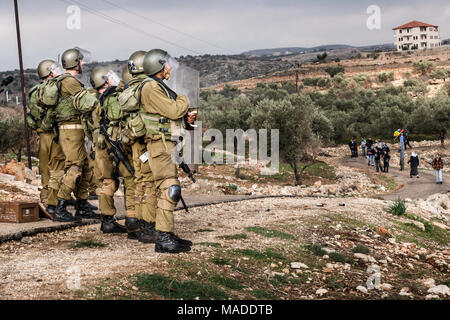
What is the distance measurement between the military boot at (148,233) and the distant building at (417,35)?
136809mm

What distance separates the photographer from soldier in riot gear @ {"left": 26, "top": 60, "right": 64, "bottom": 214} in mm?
9828

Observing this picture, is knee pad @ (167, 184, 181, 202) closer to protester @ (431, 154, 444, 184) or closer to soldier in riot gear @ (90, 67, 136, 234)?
soldier in riot gear @ (90, 67, 136, 234)

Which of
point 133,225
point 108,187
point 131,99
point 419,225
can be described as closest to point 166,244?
point 133,225

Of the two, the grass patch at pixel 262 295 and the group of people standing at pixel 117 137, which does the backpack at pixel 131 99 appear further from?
the grass patch at pixel 262 295

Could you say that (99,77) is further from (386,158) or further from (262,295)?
(386,158)

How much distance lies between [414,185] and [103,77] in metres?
21.5

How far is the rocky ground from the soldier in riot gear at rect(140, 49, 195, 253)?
35 centimetres

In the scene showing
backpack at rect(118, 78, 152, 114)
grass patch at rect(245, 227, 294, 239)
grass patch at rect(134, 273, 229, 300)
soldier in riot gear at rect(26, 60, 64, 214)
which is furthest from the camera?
soldier in riot gear at rect(26, 60, 64, 214)

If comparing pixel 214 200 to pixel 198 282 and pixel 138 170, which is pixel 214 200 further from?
pixel 198 282

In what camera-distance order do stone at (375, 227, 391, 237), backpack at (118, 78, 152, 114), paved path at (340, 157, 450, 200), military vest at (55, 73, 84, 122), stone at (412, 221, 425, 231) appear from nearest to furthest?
backpack at (118, 78, 152, 114) < military vest at (55, 73, 84, 122) < stone at (375, 227, 391, 237) < stone at (412, 221, 425, 231) < paved path at (340, 157, 450, 200)

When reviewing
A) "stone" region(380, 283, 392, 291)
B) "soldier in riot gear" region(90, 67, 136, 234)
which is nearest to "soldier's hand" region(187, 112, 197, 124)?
"soldier in riot gear" region(90, 67, 136, 234)

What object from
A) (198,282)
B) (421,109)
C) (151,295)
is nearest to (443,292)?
(198,282)

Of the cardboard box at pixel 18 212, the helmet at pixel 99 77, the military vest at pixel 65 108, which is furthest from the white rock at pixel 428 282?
the cardboard box at pixel 18 212

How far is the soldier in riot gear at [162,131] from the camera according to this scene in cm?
697
